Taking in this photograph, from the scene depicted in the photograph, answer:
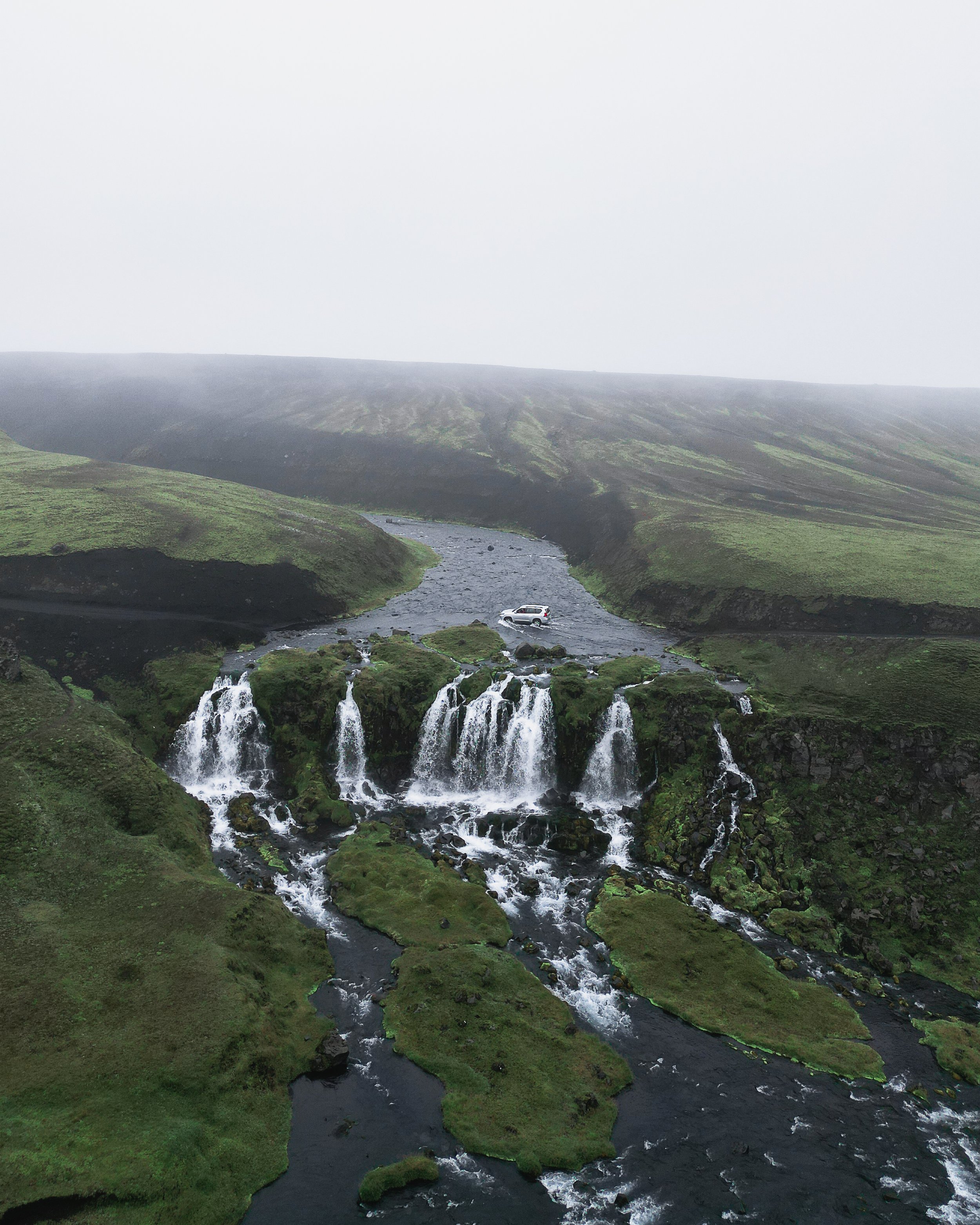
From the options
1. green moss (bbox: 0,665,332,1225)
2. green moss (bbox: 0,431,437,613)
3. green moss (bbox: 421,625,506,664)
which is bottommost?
green moss (bbox: 0,665,332,1225)

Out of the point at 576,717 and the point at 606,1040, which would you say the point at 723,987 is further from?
the point at 576,717

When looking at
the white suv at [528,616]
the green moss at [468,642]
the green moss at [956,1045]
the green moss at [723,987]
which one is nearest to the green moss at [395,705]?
the green moss at [468,642]

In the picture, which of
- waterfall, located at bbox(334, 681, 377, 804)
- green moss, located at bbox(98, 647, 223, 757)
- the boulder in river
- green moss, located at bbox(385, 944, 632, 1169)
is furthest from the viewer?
green moss, located at bbox(98, 647, 223, 757)

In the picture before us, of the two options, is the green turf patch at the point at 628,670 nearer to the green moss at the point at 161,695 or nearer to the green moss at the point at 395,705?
the green moss at the point at 395,705

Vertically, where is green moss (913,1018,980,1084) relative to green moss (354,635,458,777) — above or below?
below

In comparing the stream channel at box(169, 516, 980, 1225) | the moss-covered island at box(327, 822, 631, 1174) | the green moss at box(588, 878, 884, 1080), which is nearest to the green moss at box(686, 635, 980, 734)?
the stream channel at box(169, 516, 980, 1225)

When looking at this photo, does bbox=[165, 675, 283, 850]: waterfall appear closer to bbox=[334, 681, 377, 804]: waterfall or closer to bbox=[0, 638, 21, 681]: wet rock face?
bbox=[334, 681, 377, 804]: waterfall

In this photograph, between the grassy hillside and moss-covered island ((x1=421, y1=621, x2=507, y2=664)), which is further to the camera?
the grassy hillside

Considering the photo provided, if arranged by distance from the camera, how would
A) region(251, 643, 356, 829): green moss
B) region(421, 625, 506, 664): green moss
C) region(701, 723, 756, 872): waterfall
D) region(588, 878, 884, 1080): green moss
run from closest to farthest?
region(588, 878, 884, 1080): green moss → region(701, 723, 756, 872): waterfall → region(251, 643, 356, 829): green moss → region(421, 625, 506, 664): green moss

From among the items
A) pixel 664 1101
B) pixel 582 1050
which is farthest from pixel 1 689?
pixel 664 1101
